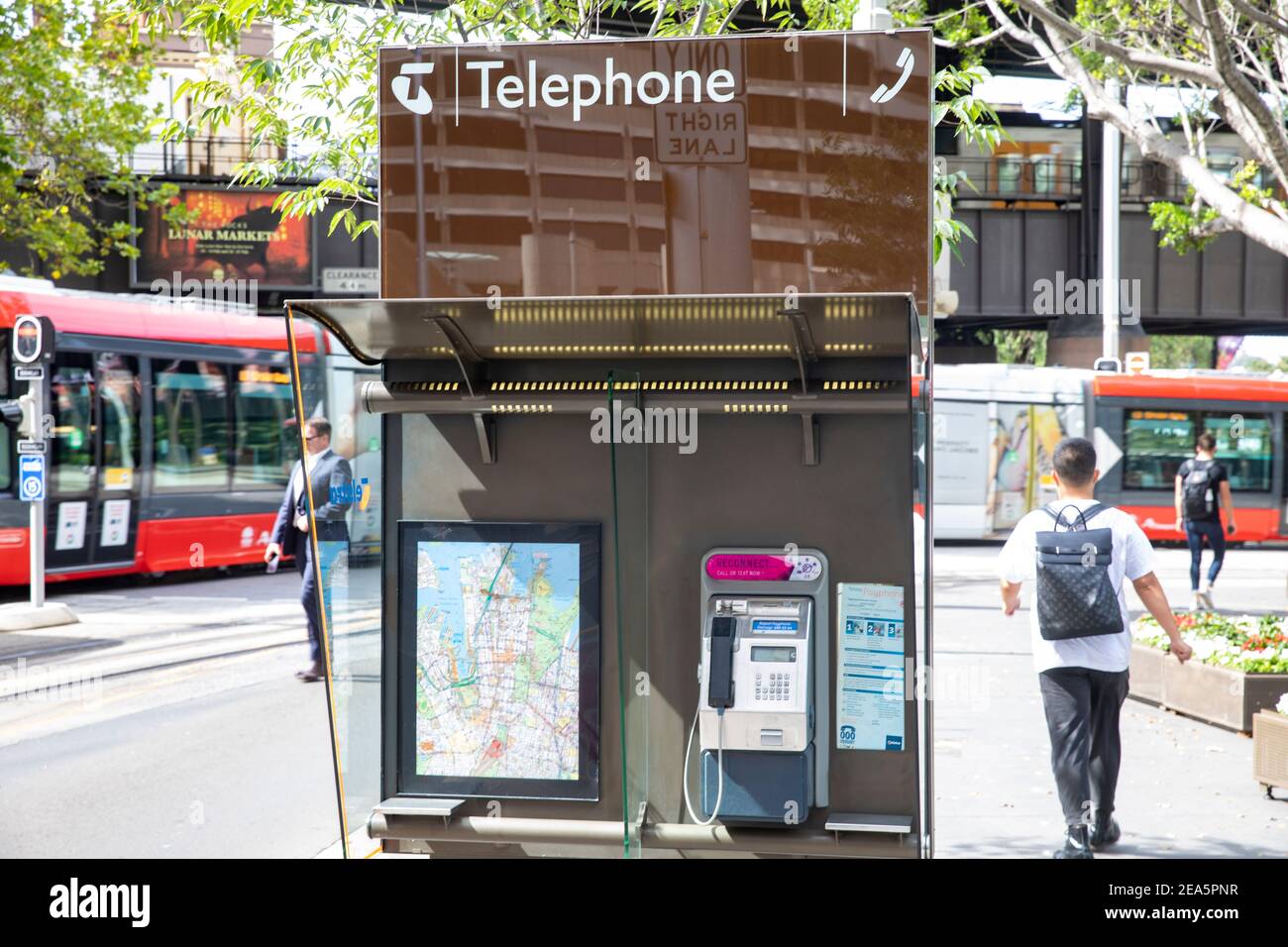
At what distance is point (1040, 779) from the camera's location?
7.46 m

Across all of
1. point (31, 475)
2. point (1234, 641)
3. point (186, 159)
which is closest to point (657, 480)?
point (1234, 641)

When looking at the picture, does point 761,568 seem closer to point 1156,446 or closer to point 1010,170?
point 1156,446

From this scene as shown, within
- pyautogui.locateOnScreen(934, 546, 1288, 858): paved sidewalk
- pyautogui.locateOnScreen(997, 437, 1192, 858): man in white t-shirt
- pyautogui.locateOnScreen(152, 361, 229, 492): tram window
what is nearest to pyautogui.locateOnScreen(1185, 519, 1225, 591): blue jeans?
pyautogui.locateOnScreen(934, 546, 1288, 858): paved sidewalk

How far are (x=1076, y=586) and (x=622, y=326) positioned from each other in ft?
7.77

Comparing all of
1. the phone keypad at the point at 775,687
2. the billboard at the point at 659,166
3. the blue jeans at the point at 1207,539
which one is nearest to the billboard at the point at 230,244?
the blue jeans at the point at 1207,539

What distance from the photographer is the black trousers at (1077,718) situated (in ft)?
18.9

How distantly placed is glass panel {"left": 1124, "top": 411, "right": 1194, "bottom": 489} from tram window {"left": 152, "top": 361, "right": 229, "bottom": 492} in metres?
15.5

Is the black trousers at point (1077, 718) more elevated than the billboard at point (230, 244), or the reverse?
the billboard at point (230, 244)

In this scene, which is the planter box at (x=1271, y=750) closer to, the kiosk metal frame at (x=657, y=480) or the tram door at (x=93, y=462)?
the kiosk metal frame at (x=657, y=480)

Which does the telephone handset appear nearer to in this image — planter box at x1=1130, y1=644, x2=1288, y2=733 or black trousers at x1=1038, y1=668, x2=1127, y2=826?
black trousers at x1=1038, y1=668, x2=1127, y2=826

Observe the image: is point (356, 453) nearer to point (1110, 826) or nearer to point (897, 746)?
point (897, 746)

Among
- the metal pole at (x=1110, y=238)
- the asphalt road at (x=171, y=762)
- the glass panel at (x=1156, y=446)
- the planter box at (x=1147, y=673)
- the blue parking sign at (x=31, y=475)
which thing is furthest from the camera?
the metal pole at (x=1110, y=238)

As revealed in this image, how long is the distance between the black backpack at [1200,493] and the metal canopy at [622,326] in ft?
35.9
